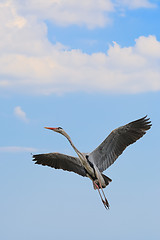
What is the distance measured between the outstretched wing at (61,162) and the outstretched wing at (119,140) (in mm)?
915

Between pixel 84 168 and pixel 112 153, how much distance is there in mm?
1153

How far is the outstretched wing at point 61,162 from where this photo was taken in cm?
1512

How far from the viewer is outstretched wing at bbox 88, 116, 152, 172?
46.0 feet

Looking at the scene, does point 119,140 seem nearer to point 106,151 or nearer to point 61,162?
point 106,151

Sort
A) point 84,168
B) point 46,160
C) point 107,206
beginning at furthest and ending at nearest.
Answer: point 46,160 → point 84,168 → point 107,206

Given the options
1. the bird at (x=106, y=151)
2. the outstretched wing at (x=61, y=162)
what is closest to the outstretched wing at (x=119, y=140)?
the bird at (x=106, y=151)

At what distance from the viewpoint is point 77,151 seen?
14.1m

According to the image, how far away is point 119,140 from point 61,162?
2512mm

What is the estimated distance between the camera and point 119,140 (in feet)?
46.4

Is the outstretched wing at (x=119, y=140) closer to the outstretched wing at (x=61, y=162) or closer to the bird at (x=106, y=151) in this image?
the bird at (x=106, y=151)

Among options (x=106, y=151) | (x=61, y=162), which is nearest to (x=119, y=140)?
(x=106, y=151)

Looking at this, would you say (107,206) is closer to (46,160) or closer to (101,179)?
(101,179)

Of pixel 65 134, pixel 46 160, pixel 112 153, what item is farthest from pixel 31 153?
pixel 112 153

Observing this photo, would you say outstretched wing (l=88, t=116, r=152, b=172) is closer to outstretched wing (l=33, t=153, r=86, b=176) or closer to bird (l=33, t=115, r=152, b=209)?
bird (l=33, t=115, r=152, b=209)
